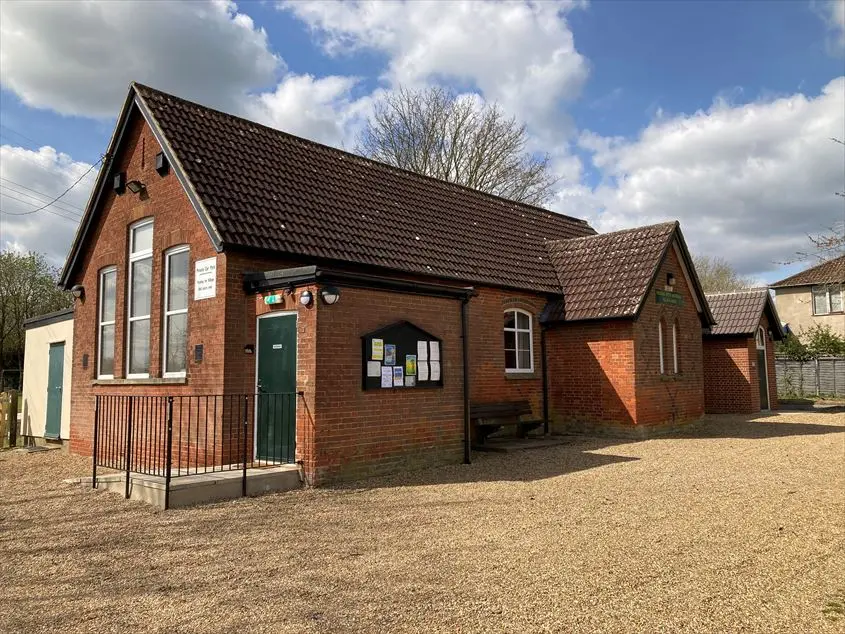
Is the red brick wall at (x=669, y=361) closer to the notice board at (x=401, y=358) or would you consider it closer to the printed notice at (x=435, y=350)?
the printed notice at (x=435, y=350)

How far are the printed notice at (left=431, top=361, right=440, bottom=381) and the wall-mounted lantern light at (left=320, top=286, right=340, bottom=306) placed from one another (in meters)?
2.24

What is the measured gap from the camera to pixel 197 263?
36.5ft

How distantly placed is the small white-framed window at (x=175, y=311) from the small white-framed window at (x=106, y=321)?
211 cm

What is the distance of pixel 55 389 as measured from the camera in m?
15.9

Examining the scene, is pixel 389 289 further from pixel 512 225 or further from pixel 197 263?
pixel 512 225

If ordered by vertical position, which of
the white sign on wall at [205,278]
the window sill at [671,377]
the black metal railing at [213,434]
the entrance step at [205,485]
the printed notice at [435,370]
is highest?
the white sign on wall at [205,278]

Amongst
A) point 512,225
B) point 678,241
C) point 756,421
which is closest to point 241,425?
point 512,225

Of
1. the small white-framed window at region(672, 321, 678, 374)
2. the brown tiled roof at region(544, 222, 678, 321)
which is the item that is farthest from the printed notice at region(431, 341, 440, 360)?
the small white-framed window at region(672, 321, 678, 374)

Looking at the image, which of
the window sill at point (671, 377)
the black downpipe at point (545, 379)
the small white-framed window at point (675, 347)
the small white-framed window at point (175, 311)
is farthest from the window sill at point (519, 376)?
the small white-framed window at point (175, 311)

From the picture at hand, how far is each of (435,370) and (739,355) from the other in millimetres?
15069

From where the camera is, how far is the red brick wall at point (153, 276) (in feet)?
35.0

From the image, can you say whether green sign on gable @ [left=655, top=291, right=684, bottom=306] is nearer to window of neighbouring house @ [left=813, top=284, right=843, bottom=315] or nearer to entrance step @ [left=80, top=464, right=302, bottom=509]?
entrance step @ [left=80, top=464, right=302, bottom=509]

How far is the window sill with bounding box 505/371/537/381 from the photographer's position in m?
15.3

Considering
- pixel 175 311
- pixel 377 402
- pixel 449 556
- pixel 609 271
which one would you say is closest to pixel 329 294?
pixel 377 402
